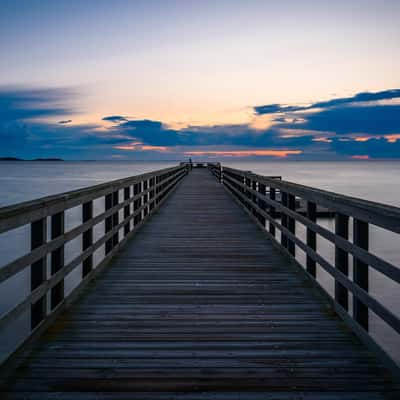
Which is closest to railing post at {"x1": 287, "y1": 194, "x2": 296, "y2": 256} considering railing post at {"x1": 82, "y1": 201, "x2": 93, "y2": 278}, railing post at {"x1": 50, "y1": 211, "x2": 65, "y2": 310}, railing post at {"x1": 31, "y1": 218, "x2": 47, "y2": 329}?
railing post at {"x1": 82, "y1": 201, "x2": 93, "y2": 278}

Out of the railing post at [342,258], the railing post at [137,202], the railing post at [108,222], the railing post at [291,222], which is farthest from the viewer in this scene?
the railing post at [137,202]

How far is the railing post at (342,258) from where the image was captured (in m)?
3.74

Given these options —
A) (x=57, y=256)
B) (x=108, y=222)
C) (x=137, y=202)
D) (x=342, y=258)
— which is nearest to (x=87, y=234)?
(x=57, y=256)

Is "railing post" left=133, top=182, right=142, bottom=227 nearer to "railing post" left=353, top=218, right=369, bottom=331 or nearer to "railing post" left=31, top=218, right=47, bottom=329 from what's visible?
"railing post" left=31, top=218, right=47, bottom=329

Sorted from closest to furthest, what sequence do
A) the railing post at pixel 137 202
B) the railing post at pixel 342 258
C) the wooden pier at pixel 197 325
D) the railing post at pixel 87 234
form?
1. the wooden pier at pixel 197 325
2. the railing post at pixel 342 258
3. the railing post at pixel 87 234
4. the railing post at pixel 137 202

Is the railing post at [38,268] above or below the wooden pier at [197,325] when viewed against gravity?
above

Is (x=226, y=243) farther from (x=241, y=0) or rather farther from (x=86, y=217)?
(x=241, y=0)

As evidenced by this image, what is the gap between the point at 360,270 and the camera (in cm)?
332

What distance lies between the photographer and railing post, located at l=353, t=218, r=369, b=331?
328cm

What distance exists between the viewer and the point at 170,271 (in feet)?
18.2

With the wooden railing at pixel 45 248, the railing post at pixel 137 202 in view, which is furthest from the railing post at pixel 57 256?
the railing post at pixel 137 202

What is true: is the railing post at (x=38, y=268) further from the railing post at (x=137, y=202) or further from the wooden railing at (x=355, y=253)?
the railing post at (x=137, y=202)

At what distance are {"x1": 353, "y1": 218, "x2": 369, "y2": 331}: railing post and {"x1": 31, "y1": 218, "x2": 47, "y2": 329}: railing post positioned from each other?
8.22 feet

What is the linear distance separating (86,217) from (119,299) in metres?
1.03
